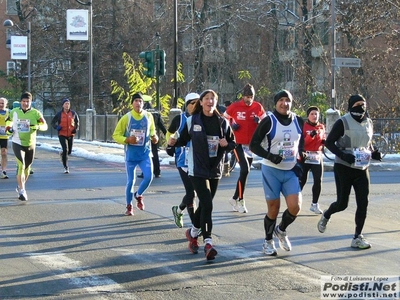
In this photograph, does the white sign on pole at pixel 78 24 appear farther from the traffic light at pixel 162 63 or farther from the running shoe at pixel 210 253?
the running shoe at pixel 210 253

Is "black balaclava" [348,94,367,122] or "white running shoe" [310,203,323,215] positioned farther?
"white running shoe" [310,203,323,215]

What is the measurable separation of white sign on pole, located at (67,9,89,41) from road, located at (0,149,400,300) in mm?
20747

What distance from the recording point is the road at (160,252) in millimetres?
7402

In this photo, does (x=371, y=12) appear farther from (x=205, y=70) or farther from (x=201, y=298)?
(x=201, y=298)

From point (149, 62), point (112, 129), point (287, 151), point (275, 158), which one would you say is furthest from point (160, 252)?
point (112, 129)

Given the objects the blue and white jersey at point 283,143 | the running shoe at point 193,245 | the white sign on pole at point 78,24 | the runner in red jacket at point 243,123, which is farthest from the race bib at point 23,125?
the white sign on pole at point 78,24

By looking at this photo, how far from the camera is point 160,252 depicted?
920 cm

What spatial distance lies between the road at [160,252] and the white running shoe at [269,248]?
0.11 metres

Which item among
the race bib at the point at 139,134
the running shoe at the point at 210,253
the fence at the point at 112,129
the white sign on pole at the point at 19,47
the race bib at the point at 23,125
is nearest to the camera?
the running shoe at the point at 210,253

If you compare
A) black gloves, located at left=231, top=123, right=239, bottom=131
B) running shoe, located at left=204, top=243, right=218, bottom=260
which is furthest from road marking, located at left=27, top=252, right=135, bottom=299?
black gloves, located at left=231, top=123, right=239, bottom=131

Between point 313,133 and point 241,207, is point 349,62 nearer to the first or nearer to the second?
point 313,133

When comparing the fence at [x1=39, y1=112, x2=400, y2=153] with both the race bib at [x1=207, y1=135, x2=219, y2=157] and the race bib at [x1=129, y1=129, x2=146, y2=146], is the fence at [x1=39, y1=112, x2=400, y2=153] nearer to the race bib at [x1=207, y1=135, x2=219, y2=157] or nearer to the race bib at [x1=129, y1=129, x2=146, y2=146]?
the race bib at [x1=129, y1=129, x2=146, y2=146]

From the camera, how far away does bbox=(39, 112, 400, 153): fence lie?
27.8 m

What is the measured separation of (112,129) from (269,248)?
29363mm
